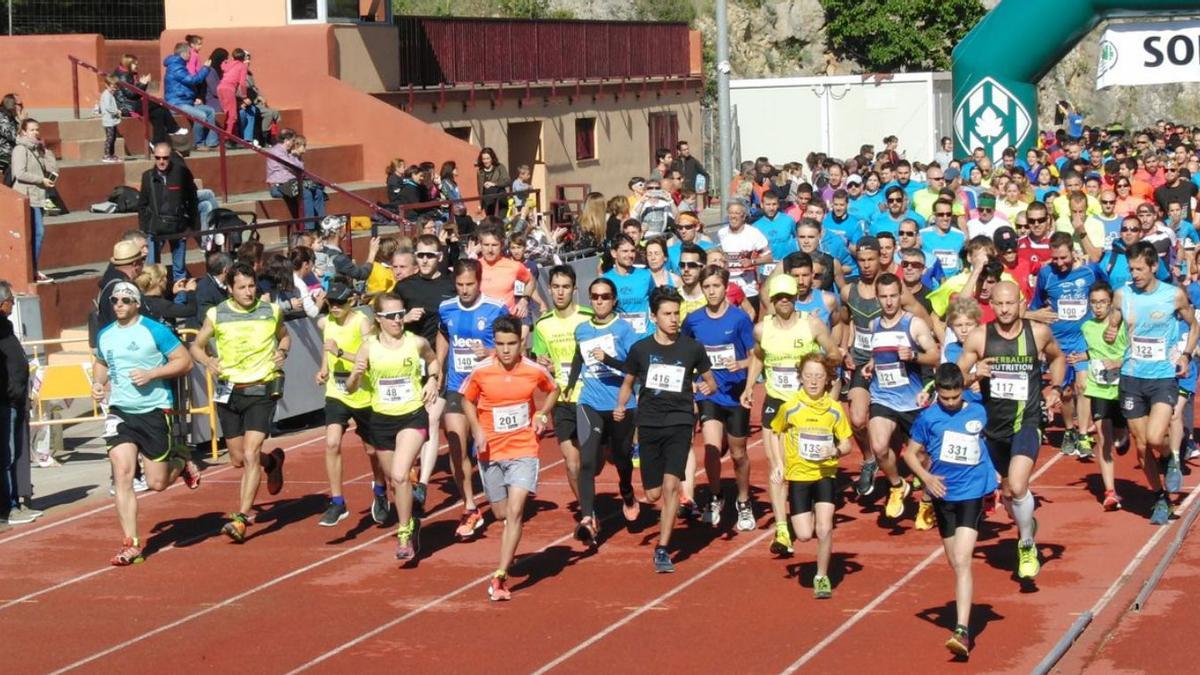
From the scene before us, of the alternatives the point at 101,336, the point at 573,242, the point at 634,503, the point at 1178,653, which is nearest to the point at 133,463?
the point at 101,336

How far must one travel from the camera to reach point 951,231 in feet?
60.4

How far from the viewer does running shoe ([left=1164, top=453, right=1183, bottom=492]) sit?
13.4 metres

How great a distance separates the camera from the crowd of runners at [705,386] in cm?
1170

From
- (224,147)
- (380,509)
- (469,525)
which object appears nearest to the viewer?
(469,525)

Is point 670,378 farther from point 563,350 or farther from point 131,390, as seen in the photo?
point 131,390

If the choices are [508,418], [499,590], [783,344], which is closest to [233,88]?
[783,344]

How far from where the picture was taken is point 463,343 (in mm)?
13672

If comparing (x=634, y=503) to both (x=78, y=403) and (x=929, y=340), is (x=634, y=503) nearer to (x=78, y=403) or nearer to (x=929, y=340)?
(x=929, y=340)

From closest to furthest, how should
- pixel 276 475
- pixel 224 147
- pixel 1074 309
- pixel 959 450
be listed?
pixel 959 450
pixel 276 475
pixel 1074 309
pixel 224 147

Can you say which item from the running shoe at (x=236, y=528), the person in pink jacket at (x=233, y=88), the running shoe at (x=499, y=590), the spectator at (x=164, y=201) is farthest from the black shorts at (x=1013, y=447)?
the person in pink jacket at (x=233, y=88)

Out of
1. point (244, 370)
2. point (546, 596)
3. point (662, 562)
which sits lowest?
point (546, 596)

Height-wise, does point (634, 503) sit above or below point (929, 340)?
below

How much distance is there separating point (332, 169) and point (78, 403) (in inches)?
378

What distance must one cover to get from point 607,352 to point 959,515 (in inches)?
121
